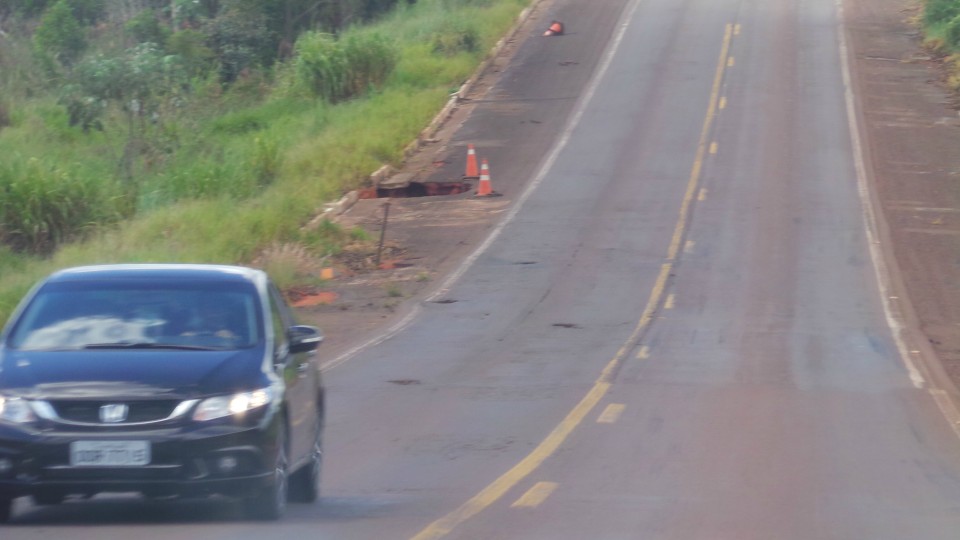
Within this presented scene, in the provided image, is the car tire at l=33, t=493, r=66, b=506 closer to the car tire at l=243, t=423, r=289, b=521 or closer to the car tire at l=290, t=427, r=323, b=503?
the car tire at l=243, t=423, r=289, b=521

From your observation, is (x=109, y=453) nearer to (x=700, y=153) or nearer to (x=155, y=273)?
(x=155, y=273)

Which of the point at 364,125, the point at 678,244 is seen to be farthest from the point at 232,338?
the point at 364,125

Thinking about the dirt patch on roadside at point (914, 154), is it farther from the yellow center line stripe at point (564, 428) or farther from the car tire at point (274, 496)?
the car tire at point (274, 496)

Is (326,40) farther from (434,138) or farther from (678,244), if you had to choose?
(678,244)

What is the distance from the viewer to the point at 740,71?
41750 millimetres

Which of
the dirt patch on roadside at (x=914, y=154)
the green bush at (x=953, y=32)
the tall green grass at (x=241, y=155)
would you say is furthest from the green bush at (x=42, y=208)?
the green bush at (x=953, y=32)

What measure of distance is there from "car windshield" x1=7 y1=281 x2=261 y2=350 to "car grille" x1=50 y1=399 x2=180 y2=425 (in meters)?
0.62

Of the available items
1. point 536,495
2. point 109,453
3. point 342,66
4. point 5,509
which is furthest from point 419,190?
point 109,453

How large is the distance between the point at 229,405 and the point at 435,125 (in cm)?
3006

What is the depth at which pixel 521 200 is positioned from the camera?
29484 mm

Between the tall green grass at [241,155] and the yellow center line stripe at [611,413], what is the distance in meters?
7.59

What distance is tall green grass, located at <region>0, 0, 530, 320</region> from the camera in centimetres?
2380

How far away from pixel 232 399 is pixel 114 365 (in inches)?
26.4

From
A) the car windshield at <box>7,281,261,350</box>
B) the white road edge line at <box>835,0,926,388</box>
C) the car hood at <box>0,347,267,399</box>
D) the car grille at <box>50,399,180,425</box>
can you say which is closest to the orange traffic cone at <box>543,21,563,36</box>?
the white road edge line at <box>835,0,926,388</box>
